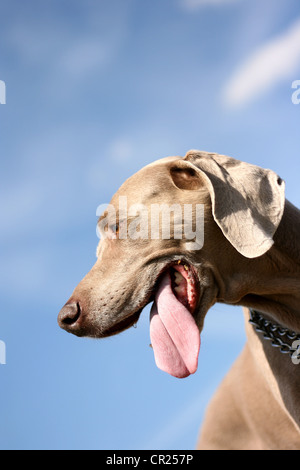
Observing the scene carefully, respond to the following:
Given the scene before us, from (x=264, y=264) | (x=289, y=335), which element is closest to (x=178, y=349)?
(x=264, y=264)

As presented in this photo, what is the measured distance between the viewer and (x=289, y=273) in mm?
3723

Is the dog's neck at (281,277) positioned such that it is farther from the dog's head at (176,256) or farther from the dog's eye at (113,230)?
the dog's eye at (113,230)

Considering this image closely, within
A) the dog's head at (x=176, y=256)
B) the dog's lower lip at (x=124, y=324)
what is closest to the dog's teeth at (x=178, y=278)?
the dog's head at (x=176, y=256)

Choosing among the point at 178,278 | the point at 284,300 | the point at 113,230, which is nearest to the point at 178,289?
the point at 178,278

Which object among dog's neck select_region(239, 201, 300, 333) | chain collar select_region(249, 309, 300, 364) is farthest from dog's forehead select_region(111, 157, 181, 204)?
chain collar select_region(249, 309, 300, 364)

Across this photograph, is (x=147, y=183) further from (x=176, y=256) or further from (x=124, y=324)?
(x=124, y=324)

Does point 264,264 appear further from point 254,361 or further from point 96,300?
point 254,361

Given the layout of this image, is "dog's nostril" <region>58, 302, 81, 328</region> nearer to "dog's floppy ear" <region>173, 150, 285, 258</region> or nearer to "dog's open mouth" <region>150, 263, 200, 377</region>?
"dog's open mouth" <region>150, 263, 200, 377</region>

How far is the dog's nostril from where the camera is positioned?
3.44 meters

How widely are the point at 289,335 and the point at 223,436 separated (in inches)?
59.1

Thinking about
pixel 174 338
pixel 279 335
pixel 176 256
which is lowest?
pixel 279 335

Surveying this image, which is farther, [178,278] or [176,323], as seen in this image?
[178,278]

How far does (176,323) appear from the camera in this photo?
3324 millimetres

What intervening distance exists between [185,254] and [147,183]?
474 mm
